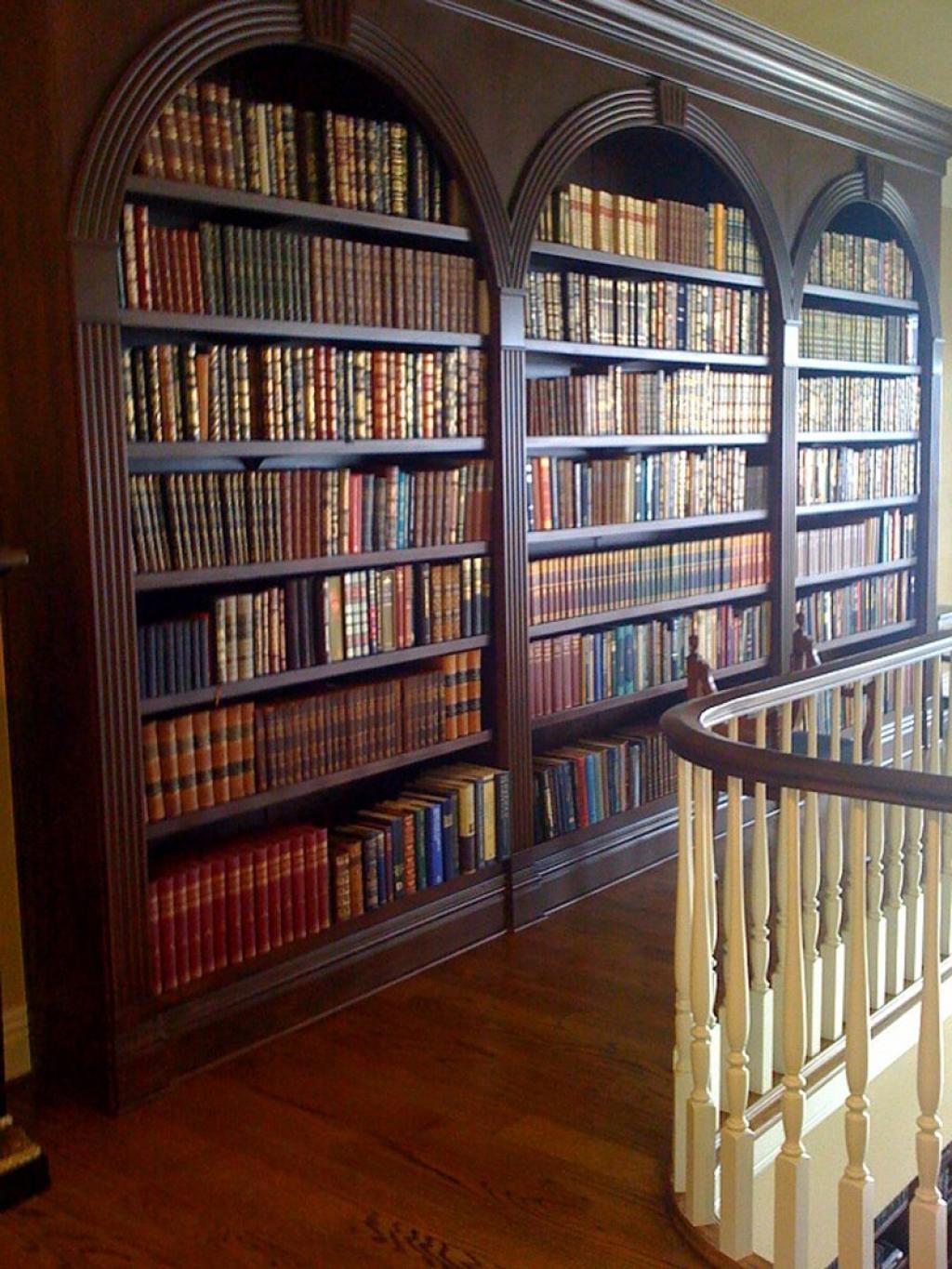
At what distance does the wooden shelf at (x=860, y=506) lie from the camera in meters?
5.26

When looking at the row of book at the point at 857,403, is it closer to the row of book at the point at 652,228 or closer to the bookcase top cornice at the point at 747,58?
the row of book at the point at 652,228

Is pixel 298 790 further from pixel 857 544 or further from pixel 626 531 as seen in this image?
pixel 857 544

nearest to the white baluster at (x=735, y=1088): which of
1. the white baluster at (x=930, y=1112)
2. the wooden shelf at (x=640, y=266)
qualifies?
the white baluster at (x=930, y=1112)

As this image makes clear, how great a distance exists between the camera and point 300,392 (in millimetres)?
3164

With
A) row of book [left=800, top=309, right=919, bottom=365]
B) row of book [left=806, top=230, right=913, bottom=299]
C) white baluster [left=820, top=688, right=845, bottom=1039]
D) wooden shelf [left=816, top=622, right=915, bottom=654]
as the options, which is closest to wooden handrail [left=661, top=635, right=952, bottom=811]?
white baluster [left=820, top=688, right=845, bottom=1039]

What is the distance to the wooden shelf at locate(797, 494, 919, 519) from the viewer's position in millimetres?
5258

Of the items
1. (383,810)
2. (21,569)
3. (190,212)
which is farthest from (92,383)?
(383,810)

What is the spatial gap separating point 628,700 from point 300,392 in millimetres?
1711

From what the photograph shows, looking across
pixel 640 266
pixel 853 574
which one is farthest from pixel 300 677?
pixel 853 574

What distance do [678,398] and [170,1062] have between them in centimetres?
271

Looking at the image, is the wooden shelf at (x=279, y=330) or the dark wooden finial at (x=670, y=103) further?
the dark wooden finial at (x=670, y=103)

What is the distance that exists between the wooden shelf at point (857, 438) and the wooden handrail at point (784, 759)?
6.99 feet

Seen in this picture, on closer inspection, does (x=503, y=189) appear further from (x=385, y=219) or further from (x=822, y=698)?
(x=822, y=698)

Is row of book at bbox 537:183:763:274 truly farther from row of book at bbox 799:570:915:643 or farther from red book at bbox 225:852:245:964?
red book at bbox 225:852:245:964
